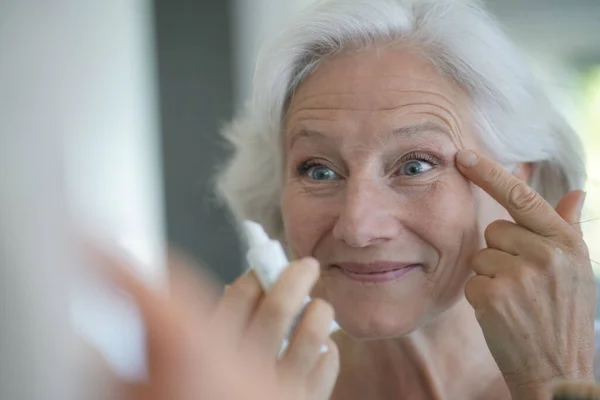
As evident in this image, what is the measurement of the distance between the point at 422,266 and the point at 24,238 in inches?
24.9

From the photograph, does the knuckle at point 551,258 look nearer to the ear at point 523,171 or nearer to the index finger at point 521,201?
the index finger at point 521,201

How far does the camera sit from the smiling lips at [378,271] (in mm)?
911

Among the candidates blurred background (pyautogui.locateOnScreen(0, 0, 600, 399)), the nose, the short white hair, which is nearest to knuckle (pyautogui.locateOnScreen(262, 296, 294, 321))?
blurred background (pyautogui.locateOnScreen(0, 0, 600, 399))

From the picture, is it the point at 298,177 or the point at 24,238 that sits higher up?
the point at 298,177

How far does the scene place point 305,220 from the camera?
0.97 m

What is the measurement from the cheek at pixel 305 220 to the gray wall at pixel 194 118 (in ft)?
2.83

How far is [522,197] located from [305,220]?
0.33 m

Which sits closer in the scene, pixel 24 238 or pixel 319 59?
pixel 24 238

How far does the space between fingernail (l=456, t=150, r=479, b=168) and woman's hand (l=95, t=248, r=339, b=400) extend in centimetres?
39

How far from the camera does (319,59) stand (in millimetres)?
999

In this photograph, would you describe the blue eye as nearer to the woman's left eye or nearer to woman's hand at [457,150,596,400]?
the woman's left eye

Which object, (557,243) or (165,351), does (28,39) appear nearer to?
(165,351)

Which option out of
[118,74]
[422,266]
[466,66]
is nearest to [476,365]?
[422,266]

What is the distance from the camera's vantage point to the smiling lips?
2.99 feet
